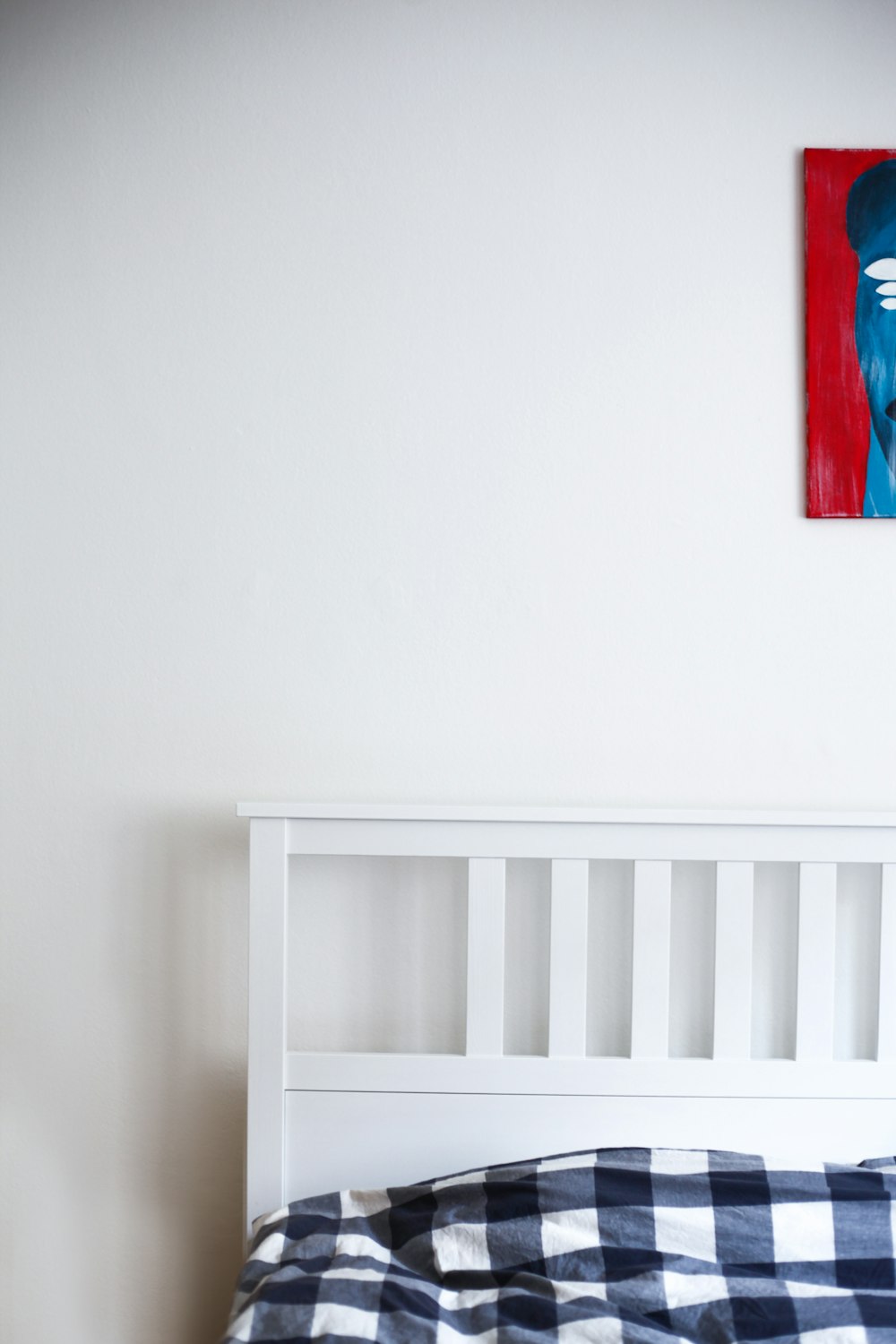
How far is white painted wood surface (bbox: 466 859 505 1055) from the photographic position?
→ 45.8 inches

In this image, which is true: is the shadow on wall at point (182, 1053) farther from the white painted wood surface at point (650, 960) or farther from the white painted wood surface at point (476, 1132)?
the white painted wood surface at point (650, 960)

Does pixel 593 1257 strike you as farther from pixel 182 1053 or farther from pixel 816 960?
pixel 182 1053

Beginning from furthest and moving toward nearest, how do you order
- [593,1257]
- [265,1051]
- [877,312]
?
[877,312] < [265,1051] < [593,1257]

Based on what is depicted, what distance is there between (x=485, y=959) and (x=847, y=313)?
0.99m

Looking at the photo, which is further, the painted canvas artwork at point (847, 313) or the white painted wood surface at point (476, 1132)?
the painted canvas artwork at point (847, 313)

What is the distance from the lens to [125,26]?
1269 millimetres

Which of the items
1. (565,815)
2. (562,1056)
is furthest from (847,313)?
(562,1056)

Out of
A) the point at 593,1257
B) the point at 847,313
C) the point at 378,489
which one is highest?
the point at 847,313

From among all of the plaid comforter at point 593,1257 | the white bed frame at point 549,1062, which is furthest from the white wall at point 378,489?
the plaid comforter at point 593,1257

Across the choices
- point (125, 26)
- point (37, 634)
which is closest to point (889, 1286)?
point (37, 634)

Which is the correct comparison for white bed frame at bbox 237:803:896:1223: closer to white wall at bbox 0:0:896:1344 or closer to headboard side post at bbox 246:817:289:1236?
headboard side post at bbox 246:817:289:1236

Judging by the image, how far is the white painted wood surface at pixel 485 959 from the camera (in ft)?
3.82

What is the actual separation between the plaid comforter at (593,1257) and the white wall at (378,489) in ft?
1.08

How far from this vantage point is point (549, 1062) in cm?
115
